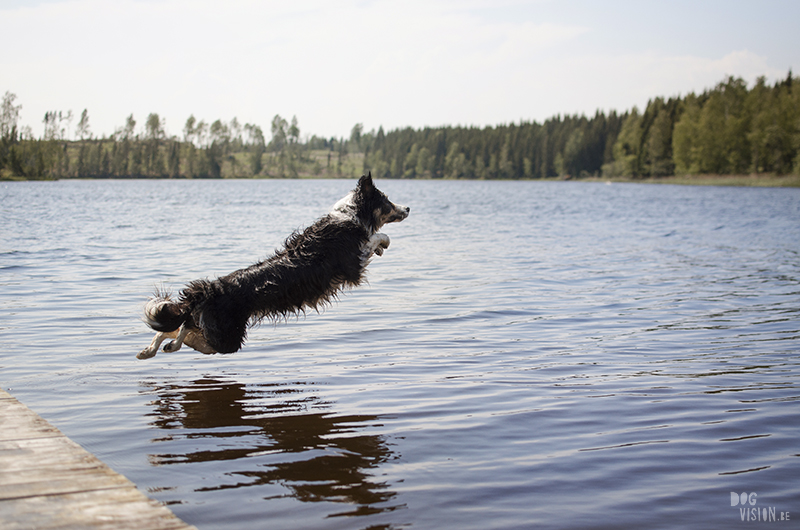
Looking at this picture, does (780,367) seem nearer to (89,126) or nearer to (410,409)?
(410,409)

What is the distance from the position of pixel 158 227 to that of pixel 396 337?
2011cm

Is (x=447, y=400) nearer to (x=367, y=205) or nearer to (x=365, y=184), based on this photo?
(x=367, y=205)

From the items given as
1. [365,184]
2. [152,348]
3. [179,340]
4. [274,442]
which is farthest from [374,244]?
[274,442]

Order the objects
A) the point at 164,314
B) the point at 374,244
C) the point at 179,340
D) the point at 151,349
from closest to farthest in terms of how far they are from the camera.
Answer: the point at 164,314 < the point at 179,340 < the point at 151,349 < the point at 374,244

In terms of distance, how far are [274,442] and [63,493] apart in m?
1.98

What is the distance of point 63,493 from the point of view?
331 cm

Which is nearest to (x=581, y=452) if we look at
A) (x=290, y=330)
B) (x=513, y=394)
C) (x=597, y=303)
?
(x=513, y=394)

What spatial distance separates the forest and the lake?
91720mm

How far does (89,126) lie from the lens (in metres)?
163

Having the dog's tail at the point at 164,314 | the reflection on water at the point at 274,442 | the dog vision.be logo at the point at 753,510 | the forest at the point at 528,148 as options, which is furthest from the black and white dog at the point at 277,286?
the forest at the point at 528,148

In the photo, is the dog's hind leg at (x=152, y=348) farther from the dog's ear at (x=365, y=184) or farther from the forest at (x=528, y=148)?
the forest at (x=528, y=148)

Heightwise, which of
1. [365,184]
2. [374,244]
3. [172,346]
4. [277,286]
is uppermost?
[365,184]

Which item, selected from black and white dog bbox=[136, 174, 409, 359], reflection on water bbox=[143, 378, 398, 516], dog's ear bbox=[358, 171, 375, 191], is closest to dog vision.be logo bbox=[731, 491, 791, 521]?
reflection on water bbox=[143, 378, 398, 516]

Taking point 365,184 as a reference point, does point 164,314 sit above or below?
below
